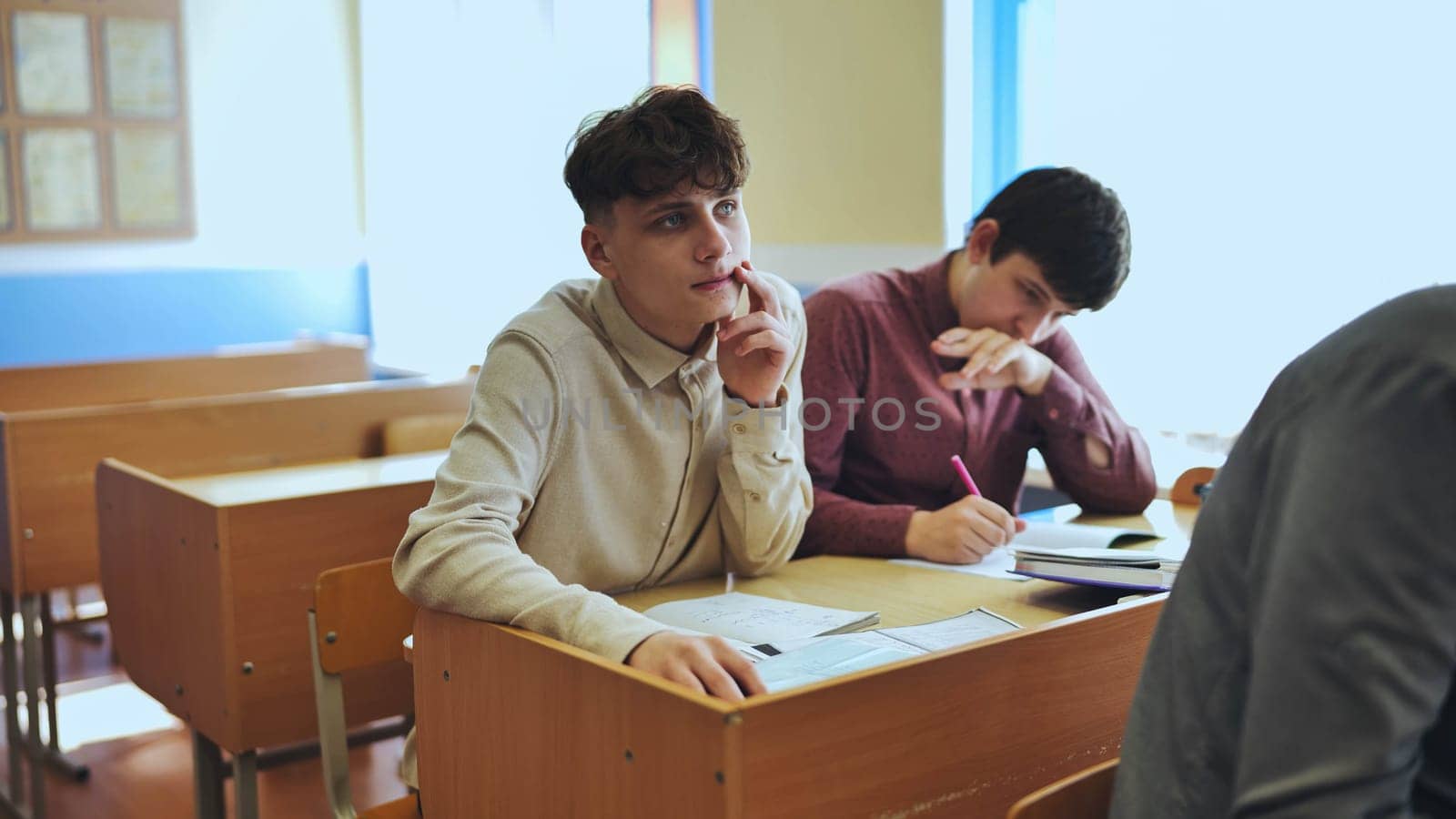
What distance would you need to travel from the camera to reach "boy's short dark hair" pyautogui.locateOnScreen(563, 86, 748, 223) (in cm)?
132

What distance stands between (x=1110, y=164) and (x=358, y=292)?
3.70 m

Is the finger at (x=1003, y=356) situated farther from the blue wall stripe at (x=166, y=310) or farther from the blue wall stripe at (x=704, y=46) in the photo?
the blue wall stripe at (x=166, y=310)

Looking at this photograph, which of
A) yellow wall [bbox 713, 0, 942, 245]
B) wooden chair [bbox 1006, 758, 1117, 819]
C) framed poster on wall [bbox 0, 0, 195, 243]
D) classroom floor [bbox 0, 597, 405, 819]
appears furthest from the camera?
framed poster on wall [bbox 0, 0, 195, 243]

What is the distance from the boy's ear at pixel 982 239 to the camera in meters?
1.86

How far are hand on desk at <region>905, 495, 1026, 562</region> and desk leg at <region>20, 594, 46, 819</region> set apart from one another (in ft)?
5.63

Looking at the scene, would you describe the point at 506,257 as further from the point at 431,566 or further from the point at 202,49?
the point at 431,566

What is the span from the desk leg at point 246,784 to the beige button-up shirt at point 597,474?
629mm

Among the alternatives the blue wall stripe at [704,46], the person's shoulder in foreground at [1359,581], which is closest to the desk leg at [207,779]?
the person's shoulder in foreground at [1359,581]

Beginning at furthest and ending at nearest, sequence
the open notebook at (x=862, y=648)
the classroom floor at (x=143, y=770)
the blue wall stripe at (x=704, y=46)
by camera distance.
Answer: the blue wall stripe at (x=704, y=46), the classroom floor at (x=143, y=770), the open notebook at (x=862, y=648)

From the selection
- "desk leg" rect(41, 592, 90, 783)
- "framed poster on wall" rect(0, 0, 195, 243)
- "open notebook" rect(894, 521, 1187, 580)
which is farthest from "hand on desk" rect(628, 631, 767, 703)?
"framed poster on wall" rect(0, 0, 195, 243)

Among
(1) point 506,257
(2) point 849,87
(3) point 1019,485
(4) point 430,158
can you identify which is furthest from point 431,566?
(4) point 430,158

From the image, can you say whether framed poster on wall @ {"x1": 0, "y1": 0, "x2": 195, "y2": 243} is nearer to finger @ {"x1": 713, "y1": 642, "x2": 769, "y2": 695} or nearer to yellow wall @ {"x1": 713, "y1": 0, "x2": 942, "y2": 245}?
yellow wall @ {"x1": 713, "y1": 0, "x2": 942, "y2": 245}

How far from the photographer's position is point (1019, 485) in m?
2.08

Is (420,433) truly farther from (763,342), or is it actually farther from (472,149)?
(472,149)
